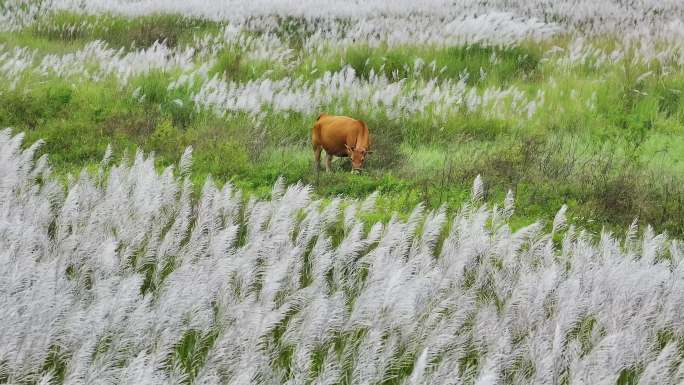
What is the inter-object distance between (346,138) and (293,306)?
11.5ft

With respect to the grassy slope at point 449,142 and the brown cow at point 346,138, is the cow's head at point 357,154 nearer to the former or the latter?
the brown cow at point 346,138

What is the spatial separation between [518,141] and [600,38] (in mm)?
6358

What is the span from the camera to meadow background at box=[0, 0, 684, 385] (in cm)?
294

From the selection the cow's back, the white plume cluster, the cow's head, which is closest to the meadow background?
the white plume cluster

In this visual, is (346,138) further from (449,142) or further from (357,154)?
(449,142)

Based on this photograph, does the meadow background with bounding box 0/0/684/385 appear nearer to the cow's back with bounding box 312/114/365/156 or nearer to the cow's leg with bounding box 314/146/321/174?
the cow's leg with bounding box 314/146/321/174

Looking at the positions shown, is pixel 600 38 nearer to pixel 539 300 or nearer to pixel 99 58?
pixel 99 58

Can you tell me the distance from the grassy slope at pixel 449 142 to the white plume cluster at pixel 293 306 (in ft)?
5.44

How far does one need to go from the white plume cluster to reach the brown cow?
6.94 ft

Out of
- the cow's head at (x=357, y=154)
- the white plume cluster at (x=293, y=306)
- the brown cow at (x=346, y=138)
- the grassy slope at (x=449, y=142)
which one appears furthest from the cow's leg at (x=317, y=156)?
the white plume cluster at (x=293, y=306)

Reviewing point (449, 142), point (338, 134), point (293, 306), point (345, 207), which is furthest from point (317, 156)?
point (293, 306)

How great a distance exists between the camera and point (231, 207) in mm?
4703

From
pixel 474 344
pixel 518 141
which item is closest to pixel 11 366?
pixel 474 344

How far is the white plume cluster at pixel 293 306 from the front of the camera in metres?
2.75
